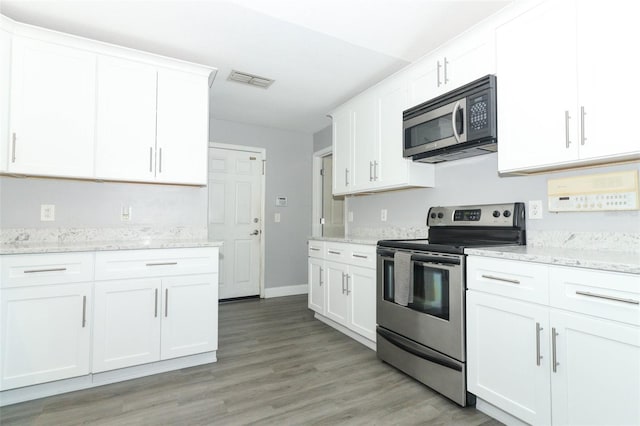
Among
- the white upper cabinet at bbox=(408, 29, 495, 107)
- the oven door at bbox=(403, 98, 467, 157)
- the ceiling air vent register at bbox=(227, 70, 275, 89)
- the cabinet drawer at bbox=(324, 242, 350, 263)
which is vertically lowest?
the cabinet drawer at bbox=(324, 242, 350, 263)

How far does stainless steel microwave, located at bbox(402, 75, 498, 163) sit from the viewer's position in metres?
2.11

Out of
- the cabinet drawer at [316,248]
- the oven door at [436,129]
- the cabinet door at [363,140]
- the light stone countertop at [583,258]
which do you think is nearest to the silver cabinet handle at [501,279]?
the light stone countertop at [583,258]

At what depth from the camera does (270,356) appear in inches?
106

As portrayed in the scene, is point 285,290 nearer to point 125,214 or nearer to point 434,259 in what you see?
point 125,214

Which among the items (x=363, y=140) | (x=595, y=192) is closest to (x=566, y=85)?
(x=595, y=192)

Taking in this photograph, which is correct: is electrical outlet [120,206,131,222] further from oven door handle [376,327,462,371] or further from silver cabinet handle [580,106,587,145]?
silver cabinet handle [580,106,587,145]

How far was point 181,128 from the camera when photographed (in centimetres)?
272

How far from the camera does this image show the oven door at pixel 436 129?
7.36 ft

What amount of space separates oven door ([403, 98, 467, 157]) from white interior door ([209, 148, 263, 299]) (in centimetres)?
262

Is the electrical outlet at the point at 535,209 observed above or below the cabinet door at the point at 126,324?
above

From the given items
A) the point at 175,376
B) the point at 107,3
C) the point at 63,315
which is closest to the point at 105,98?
the point at 107,3

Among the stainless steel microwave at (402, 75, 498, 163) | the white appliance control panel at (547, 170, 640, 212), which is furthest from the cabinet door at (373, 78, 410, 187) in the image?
the white appliance control panel at (547, 170, 640, 212)

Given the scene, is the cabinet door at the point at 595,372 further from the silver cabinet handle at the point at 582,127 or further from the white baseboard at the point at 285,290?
the white baseboard at the point at 285,290

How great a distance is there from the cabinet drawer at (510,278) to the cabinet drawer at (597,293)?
5 cm
